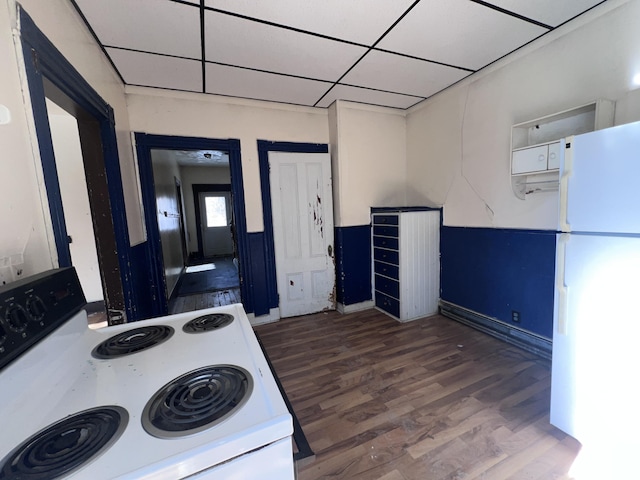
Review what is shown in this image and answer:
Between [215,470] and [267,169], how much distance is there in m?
2.73

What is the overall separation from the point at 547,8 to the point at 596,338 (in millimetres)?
1887

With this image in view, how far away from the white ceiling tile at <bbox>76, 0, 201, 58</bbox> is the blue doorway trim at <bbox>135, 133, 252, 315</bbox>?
33.6 inches

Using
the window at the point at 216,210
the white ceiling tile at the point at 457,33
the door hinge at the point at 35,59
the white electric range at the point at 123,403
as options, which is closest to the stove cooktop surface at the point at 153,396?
the white electric range at the point at 123,403

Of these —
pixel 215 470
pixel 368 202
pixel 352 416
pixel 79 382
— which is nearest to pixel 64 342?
pixel 79 382

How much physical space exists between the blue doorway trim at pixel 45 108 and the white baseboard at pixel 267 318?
1352 mm

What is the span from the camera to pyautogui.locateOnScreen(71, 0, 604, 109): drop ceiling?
1555 mm

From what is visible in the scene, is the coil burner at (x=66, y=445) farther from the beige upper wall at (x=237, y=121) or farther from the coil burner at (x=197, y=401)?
the beige upper wall at (x=237, y=121)

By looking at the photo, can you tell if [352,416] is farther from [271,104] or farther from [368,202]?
[271,104]

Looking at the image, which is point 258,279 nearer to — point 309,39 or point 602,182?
point 309,39

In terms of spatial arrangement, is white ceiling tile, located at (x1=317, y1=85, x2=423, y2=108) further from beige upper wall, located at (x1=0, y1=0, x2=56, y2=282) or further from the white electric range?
the white electric range

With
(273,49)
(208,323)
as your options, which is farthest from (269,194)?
(208,323)

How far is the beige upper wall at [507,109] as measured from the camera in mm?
1652

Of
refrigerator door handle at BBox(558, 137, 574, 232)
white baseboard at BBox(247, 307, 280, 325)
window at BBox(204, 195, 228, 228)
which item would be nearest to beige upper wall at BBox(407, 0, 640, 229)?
refrigerator door handle at BBox(558, 137, 574, 232)

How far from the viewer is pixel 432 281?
3045 mm
